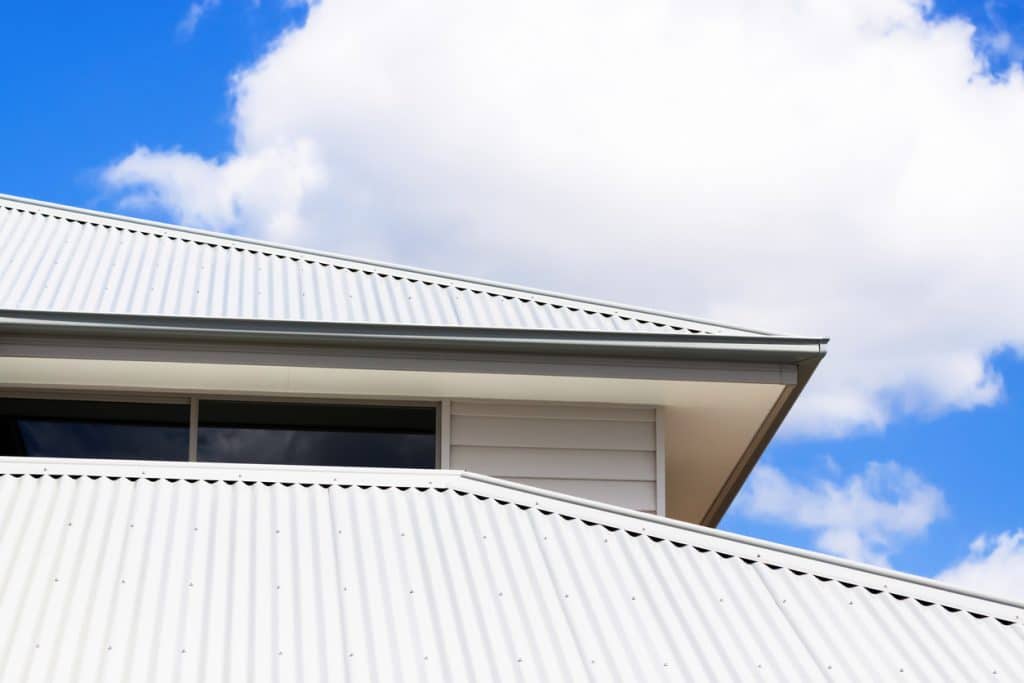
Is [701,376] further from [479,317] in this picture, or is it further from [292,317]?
[292,317]

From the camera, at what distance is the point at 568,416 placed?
11.2 m

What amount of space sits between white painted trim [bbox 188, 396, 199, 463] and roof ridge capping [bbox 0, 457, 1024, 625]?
217cm

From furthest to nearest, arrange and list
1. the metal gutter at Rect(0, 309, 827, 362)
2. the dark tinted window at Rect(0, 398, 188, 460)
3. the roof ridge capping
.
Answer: the dark tinted window at Rect(0, 398, 188, 460) → the metal gutter at Rect(0, 309, 827, 362) → the roof ridge capping

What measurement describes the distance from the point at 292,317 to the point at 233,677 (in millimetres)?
4928

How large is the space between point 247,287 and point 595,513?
4.45 m

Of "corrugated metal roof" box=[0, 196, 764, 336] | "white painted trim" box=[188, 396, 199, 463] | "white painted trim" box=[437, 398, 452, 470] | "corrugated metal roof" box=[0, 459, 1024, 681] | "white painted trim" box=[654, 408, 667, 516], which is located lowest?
"corrugated metal roof" box=[0, 459, 1024, 681]

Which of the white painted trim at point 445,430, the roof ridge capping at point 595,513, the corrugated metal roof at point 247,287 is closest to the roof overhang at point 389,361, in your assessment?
the white painted trim at point 445,430

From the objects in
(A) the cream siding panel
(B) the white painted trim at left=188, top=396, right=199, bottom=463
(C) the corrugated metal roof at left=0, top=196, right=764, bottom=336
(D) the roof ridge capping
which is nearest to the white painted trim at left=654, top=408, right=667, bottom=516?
(A) the cream siding panel

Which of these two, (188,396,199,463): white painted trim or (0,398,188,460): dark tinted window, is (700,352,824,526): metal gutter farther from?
(0,398,188,460): dark tinted window

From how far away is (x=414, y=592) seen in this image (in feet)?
24.2

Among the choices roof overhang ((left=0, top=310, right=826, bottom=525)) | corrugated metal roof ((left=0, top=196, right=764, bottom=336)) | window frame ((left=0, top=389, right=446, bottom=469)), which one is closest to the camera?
roof overhang ((left=0, top=310, right=826, bottom=525))

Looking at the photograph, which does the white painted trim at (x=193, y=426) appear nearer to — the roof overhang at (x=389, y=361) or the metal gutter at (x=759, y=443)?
the roof overhang at (x=389, y=361)

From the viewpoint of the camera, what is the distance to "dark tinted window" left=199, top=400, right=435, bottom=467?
428 inches

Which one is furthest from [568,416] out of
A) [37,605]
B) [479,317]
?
[37,605]
